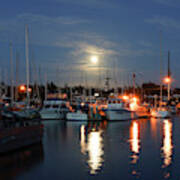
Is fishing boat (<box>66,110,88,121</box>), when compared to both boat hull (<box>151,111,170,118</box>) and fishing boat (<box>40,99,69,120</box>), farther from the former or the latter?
boat hull (<box>151,111,170,118</box>)

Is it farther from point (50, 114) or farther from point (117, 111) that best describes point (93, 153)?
point (50, 114)

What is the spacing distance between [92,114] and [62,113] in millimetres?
5755

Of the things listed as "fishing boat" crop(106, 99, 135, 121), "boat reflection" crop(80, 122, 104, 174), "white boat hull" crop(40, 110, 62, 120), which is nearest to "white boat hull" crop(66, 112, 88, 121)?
"white boat hull" crop(40, 110, 62, 120)

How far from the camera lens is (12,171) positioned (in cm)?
1549

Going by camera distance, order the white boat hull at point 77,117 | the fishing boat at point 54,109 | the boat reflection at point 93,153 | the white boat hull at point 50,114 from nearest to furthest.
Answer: the boat reflection at point 93,153
the white boat hull at point 77,117
the white boat hull at point 50,114
the fishing boat at point 54,109

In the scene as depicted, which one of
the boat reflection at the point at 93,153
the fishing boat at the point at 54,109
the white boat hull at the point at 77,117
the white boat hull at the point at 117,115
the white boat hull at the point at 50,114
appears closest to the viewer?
the boat reflection at the point at 93,153

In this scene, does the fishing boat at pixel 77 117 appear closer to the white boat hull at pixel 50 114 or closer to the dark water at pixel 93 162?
the white boat hull at pixel 50 114

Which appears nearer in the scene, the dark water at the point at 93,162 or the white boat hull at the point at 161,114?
the dark water at the point at 93,162

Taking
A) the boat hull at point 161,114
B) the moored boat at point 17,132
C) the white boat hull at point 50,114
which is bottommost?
the boat hull at point 161,114

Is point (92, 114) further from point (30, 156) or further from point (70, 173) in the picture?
point (70, 173)

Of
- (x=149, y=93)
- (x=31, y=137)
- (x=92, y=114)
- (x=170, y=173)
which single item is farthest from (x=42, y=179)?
(x=149, y=93)

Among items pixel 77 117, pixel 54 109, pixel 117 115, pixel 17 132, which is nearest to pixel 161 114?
pixel 117 115

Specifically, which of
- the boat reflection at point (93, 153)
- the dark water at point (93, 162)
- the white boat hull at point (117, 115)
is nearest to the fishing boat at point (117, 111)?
the white boat hull at point (117, 115)

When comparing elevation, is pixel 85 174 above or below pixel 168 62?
below
